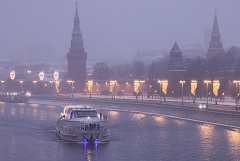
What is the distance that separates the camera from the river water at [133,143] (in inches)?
1658

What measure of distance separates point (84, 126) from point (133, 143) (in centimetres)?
511

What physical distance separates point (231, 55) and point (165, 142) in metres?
139

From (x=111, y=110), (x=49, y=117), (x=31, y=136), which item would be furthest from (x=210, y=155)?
(x=111, y=110)

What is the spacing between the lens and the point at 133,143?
49312 mm

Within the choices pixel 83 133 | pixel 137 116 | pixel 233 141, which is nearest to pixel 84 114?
pixel 83 133

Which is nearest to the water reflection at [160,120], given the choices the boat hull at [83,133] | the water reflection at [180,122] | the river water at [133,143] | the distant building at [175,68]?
the river water at [133,143]

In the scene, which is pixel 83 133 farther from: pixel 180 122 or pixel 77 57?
pixel 77 57

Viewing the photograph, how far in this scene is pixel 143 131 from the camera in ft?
194

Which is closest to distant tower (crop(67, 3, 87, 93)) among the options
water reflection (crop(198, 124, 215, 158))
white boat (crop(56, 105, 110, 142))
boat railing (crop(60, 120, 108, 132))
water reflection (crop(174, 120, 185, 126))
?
water reflection (crop(174, 120, 185, 126))

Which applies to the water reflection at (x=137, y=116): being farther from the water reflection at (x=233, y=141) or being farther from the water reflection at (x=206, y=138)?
the water reflection at (x=233, y=141)

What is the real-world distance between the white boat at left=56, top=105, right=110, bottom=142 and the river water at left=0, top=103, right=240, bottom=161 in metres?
0.61

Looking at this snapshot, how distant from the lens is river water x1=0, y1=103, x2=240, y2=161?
42125 mm

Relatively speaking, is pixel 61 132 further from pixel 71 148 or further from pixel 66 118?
pixel 71 148

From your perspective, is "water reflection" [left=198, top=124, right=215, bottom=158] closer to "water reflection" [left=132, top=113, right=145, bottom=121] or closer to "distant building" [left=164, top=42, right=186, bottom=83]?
"water reflection" [left=132, top=113, right=145, bottom=121]
